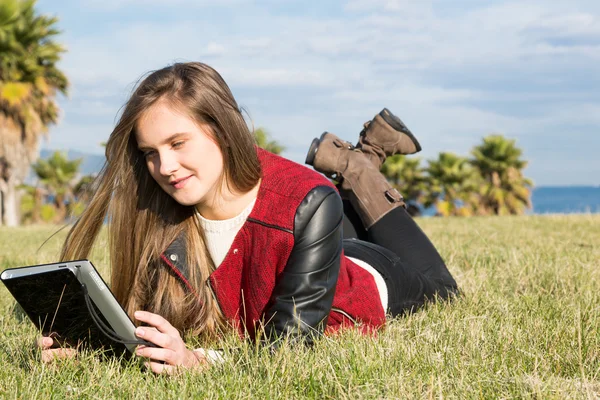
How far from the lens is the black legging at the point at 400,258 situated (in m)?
3.74

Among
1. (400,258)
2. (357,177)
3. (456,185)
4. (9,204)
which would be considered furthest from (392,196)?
(456,185)

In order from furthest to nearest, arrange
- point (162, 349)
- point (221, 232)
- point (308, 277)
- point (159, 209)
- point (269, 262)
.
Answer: point (159, 209), point (221, 232), point (269, 262), point (308, 277), point (162, 349)

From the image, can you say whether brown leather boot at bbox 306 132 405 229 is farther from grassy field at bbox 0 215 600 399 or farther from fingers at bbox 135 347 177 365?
fingers at bbox 135 347 177 365

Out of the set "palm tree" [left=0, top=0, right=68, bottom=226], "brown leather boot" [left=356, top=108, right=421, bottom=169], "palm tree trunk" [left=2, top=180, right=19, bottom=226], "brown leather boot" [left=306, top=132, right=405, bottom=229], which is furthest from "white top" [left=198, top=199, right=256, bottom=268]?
"palm tree trunk" [left=2, top=180, right=19, bottom=226]

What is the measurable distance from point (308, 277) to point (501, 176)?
38.6 metres

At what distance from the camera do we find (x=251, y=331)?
309 cm

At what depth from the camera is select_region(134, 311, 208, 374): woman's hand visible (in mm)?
2557

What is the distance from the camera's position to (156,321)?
8.57 ft

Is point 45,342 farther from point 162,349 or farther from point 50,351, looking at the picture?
point 162,349

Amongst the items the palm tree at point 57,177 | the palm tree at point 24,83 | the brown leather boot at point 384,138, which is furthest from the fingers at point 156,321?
the palm tree at point 57,177

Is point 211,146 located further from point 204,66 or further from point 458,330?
point 458,330

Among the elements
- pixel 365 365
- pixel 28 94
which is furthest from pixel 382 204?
pixel 28 94

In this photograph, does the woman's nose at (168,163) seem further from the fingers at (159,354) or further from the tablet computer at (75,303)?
the fingers at (159,354)

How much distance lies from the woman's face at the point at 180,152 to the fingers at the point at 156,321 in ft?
1.75
